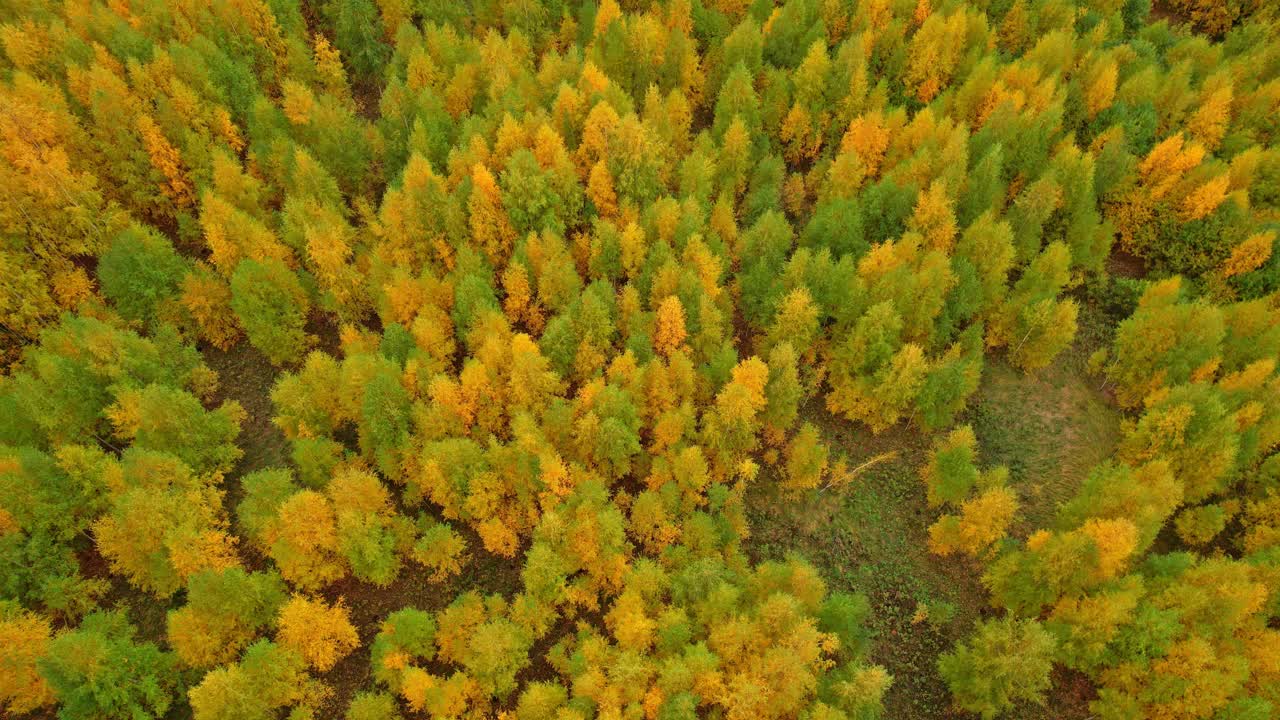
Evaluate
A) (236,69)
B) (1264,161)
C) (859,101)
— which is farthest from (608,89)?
(1264,161)

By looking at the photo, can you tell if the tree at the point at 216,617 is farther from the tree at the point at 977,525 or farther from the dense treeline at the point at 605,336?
the tree at the point at 977,525

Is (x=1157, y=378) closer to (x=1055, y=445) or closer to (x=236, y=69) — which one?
(x=1055, y=445)

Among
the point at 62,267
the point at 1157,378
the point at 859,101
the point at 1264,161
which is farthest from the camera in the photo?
the point at 859,101

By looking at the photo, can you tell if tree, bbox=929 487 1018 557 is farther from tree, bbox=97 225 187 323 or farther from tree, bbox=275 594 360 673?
tree, bbox=97 225 187 323

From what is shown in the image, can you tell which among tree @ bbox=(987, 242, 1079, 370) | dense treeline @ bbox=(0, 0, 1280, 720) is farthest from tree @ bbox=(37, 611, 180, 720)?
tree @ bbox=(987, 242, 1079, 370)

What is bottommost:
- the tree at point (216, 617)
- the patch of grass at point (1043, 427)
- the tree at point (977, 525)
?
the tree at point (216, 617)

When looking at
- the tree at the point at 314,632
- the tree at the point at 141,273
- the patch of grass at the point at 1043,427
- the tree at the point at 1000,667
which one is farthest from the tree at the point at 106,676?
the patch of grass at the point at 1043,427
